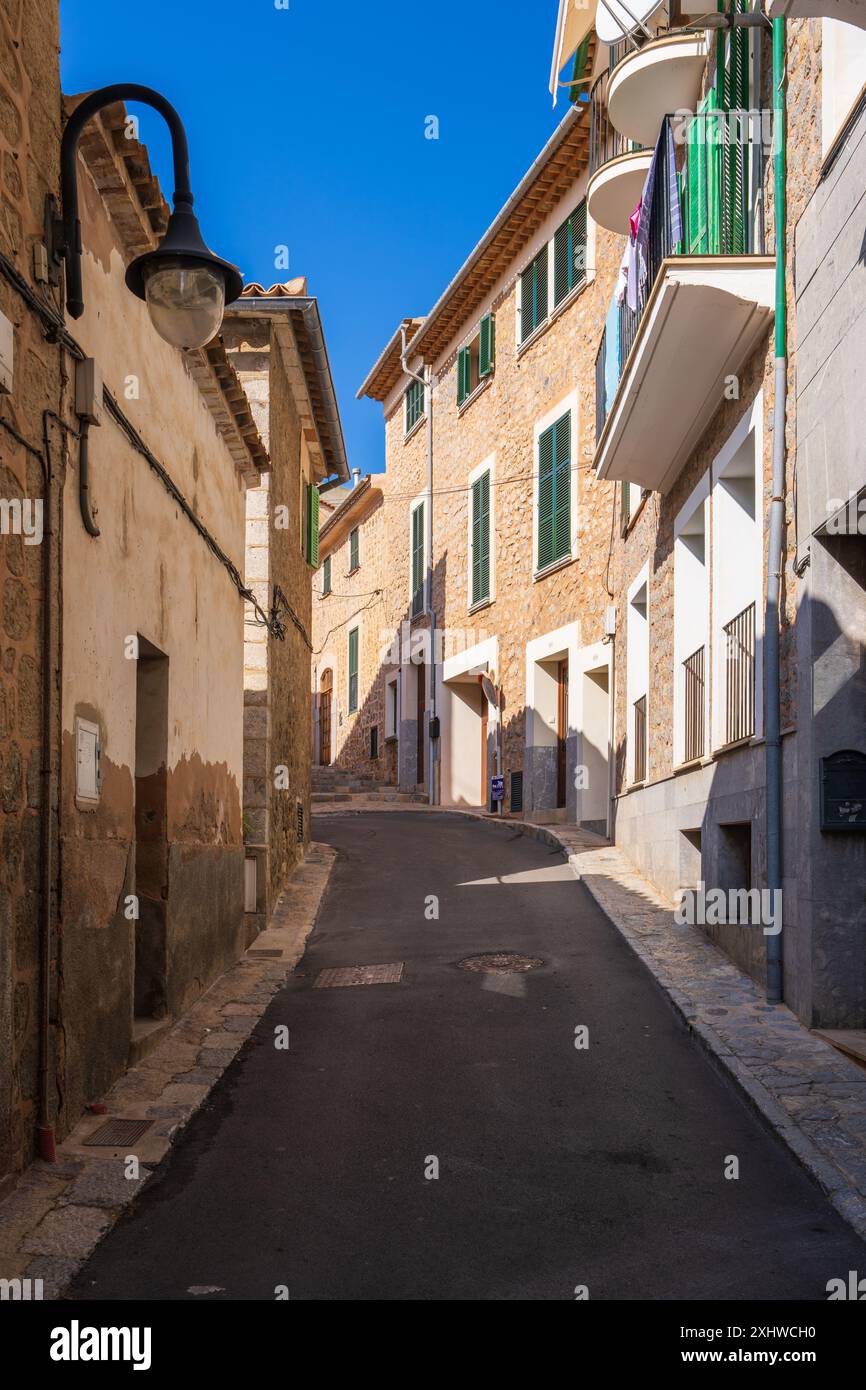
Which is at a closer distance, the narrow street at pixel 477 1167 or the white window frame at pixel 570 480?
the narrow street at pixel 477 1167

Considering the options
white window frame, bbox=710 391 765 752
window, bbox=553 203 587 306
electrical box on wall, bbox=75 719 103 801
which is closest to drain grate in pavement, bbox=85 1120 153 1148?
electrical box on wall, bbox=75 719 103 801

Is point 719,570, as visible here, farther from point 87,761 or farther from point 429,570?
point 429,570

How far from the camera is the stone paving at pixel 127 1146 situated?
14.1 feet

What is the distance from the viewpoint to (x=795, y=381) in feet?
26.0

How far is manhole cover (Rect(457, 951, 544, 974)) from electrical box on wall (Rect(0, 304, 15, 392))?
553 cm

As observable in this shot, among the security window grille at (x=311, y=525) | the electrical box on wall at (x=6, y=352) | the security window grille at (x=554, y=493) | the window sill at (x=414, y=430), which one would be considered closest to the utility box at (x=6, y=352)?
the electrical box on wall at (x=6, y=352)

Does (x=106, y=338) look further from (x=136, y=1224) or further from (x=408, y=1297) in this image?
(x=408, y=1297)

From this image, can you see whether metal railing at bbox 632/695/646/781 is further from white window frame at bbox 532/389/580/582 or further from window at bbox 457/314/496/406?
window at bbox 457/314/496/406

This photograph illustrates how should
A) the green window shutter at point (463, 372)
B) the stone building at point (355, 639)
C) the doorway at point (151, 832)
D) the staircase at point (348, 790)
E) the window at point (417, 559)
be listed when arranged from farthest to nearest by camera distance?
1. the stone building at point (355, 639)
2. the window at point (417, 559)
3. the staircase at point (348, 790)
4. the green window shutter at point (463, 372)
5. the doorway at point (151, 832)

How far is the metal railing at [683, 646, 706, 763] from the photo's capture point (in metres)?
10.7

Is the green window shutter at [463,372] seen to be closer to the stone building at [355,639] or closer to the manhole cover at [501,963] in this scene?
the stone building at [355,639]

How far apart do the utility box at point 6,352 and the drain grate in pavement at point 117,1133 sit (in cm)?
316

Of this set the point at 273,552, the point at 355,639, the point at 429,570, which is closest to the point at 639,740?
the point at 273,552

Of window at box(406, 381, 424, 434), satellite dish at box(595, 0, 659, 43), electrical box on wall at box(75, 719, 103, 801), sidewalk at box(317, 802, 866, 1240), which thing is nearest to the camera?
sidewalk at box(317, 802, 866, 1240)
